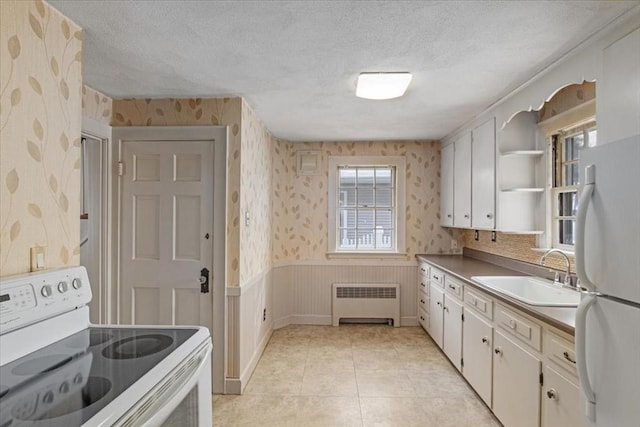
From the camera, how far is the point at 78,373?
1.07 m

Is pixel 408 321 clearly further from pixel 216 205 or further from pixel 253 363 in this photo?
pixel 216 205

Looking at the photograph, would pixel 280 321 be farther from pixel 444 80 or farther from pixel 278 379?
pixel 444 80

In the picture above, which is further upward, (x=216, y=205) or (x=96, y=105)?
(x=96, y=105)

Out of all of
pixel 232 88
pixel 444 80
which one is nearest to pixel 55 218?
pixel 232 88

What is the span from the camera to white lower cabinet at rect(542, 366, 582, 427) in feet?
5.29

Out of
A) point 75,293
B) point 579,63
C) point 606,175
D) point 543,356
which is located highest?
point 579,63

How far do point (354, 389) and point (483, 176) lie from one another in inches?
83.9

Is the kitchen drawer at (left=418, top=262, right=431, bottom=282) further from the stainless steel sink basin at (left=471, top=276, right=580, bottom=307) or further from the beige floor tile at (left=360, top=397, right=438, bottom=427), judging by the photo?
the beige floor tile at (left=360, top=397, right=438, bottom=427)

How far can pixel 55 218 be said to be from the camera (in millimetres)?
1559

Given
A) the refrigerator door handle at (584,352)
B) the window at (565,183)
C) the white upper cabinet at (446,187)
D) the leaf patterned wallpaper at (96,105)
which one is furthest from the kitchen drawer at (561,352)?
the leaf patterned wallpaper at (96,105)

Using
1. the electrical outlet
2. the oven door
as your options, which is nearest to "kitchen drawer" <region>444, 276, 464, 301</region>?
the oven door

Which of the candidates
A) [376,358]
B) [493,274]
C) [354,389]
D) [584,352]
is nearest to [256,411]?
[354,389]

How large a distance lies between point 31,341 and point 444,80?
2556 mm

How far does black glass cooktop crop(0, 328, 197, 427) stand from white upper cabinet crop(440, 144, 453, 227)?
3348 millimetres
